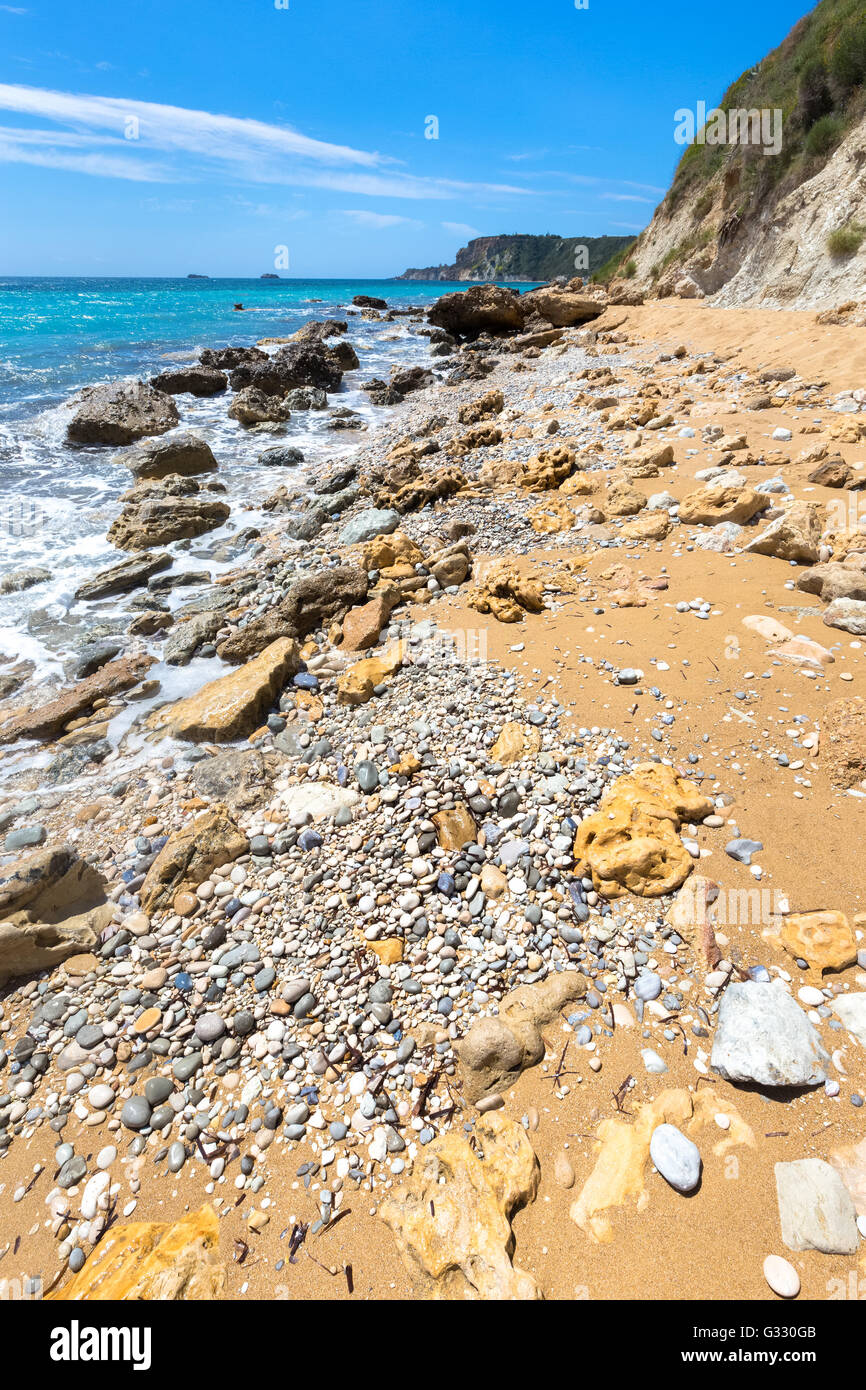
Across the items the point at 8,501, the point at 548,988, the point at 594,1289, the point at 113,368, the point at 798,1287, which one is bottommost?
the point at 594,1289

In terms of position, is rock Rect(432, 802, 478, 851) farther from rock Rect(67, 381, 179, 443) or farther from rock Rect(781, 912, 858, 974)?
rock Rect(67, 381, 179, 443)

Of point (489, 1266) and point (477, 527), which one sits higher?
point (477, 527)

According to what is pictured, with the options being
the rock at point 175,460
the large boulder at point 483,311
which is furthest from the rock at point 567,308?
the rock at point 175,460

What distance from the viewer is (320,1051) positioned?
327 centimetres

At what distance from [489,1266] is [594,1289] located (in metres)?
0.43

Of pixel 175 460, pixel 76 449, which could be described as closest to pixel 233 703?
pixel 175 460

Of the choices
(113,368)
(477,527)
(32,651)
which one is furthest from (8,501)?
(113,368)

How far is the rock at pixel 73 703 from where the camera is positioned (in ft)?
21.4

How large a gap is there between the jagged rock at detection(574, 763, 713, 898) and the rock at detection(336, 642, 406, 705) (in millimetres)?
2704

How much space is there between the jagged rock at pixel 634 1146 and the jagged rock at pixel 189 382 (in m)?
26.6

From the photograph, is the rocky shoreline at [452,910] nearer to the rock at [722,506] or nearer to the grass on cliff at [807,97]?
the rock at [722,506]

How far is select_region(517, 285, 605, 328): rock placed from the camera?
30.4m

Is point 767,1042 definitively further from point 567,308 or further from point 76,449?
point 567,308
